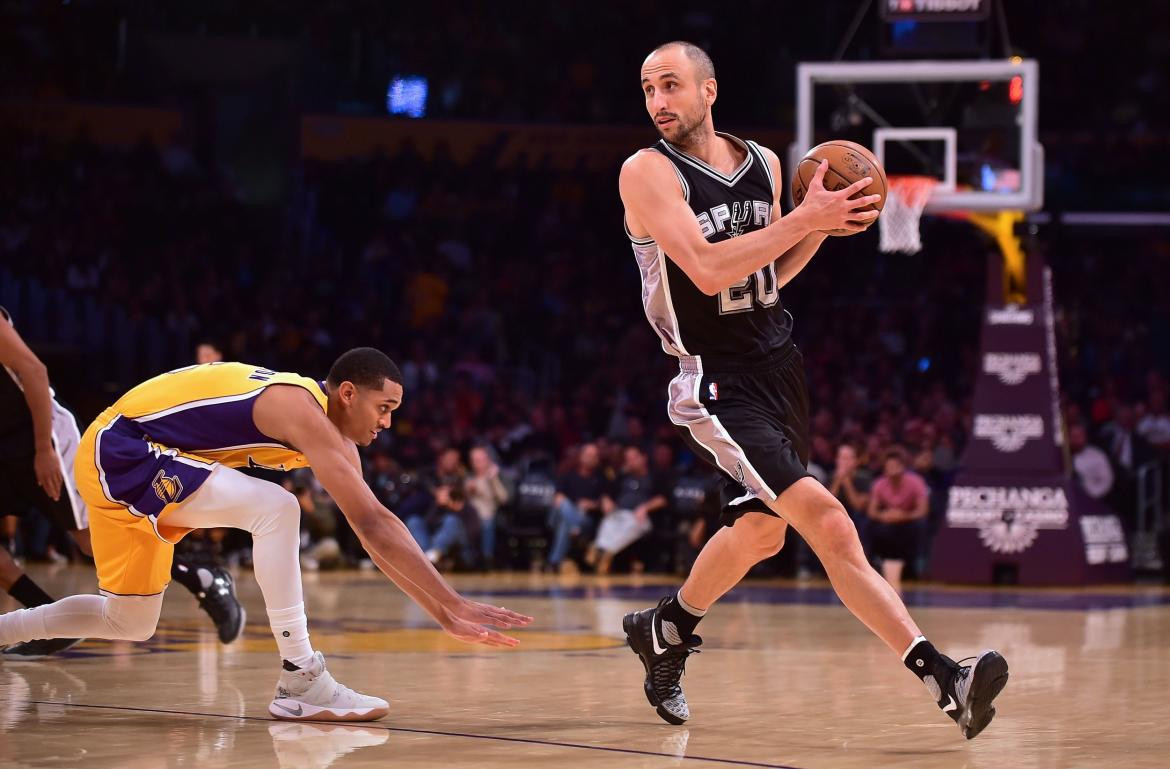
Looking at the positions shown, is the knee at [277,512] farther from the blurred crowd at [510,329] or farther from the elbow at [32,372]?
the blurred crowd at [510,329]

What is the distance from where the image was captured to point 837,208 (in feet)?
15.9

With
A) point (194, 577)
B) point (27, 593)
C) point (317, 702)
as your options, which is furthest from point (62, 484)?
point (317, 702)

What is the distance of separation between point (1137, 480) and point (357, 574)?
24.6 ft

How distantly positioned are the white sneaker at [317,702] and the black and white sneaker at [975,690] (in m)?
1.84

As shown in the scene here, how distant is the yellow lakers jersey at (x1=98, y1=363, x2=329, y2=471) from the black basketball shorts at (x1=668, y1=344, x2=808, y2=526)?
3.96ft

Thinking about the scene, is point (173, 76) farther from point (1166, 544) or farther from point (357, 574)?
point (1166, 544)

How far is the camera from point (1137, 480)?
15570 millimetres

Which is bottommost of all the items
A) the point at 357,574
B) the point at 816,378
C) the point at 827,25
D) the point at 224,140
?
the point at 357,574

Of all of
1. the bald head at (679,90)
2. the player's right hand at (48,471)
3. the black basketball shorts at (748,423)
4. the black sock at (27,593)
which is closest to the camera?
the black basketball shorts at (748,423)

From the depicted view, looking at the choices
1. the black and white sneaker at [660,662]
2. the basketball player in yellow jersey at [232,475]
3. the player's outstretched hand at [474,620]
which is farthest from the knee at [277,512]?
the black and white sneaker at [660,662]

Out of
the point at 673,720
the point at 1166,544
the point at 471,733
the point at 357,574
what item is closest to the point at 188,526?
the point at 471,733

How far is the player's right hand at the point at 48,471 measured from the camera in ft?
22.4

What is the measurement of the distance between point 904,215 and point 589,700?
26.3 feet

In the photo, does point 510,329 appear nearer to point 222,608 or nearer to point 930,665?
point 222,608
